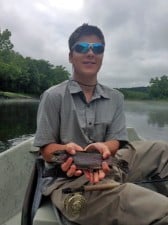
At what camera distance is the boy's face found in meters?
A: 3.71

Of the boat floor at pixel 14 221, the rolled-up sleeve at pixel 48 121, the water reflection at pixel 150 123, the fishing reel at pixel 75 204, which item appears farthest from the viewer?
the water reflection at pixel 150 123

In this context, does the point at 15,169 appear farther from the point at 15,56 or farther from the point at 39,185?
the point at 15,56

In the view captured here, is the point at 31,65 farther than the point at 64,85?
Yes

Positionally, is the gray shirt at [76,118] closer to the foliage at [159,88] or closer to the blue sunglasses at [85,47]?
the blue sunglasses at [85,47]

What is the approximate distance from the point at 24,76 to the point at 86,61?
103m

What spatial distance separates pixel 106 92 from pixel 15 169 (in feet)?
6.13

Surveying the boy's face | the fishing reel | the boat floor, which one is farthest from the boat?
the fishing reel

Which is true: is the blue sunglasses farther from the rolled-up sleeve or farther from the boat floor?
the boat floor

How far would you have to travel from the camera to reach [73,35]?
3.80 m

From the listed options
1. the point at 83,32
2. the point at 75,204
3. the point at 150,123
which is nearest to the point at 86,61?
the point at 83,32

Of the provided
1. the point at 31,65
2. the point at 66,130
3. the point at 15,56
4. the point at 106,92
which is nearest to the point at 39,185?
the point at 66,130

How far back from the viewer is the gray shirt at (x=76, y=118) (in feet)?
11.5

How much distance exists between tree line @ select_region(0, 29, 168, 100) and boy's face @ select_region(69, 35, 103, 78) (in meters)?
71.2

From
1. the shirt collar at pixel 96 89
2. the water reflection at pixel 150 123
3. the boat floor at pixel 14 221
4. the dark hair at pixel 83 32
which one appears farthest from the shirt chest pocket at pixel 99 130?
the water reflection at pixel 150 123
